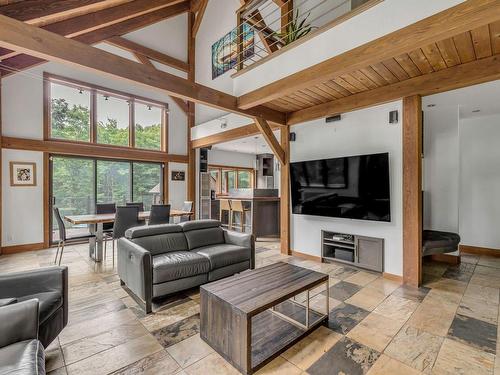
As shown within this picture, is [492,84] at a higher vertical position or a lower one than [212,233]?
higher

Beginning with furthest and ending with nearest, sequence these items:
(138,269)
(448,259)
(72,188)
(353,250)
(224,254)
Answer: (72,188)
(448,259)
(353,250)
(224,254)
(138,269)

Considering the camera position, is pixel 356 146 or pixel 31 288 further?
pixel 356 146

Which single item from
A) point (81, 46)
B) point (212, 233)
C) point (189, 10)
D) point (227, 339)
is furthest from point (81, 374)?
point (189, 10)

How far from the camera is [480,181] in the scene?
485cm

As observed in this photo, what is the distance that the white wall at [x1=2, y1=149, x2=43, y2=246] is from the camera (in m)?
5.00

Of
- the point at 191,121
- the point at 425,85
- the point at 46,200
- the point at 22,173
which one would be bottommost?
the point at 46,200

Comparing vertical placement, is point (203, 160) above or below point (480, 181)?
above

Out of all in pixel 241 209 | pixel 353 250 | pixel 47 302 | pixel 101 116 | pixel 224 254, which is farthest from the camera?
pixel 241 209

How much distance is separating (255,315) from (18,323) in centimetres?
150

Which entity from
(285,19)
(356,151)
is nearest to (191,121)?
(285,19)

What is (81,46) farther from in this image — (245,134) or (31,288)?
(245,134)

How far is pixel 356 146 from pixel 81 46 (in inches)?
151

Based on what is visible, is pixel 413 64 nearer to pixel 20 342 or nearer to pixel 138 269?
pixel 138 269

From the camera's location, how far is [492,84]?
10.5 ft
